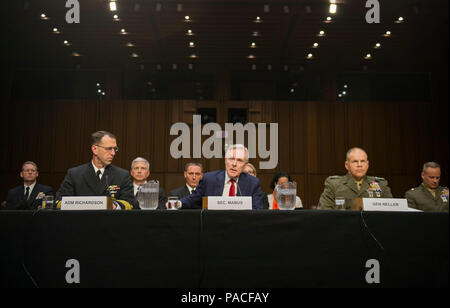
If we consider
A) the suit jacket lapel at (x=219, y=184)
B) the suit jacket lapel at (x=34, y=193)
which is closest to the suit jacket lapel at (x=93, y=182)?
the suit jacket lapel at (x=219, y=184)

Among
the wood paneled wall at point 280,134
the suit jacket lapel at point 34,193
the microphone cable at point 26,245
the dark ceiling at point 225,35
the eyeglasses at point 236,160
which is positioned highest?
the dark ceiling at point 225,35

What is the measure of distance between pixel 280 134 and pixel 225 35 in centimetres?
238

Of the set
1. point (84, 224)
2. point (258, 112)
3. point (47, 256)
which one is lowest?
point (47, 256)

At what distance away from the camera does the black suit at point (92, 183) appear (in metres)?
2.80

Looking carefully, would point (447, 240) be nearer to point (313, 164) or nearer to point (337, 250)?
point (337, 250)

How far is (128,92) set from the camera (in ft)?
28.7

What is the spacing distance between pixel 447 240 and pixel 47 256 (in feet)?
5.44

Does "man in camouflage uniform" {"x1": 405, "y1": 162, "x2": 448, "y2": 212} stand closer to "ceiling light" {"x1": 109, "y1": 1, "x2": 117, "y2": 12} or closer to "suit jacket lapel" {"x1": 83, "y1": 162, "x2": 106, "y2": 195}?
"suit jacket lapel" {"x1": 83, "y1": 162, "x2": 106, "y2": 195}

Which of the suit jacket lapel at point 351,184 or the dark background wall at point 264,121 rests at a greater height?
the dark background wall at point 264,121

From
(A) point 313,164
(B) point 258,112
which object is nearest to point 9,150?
(B) point 258,112

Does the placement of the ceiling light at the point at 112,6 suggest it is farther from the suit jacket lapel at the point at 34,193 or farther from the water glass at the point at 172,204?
the water glass at the point at 172,204

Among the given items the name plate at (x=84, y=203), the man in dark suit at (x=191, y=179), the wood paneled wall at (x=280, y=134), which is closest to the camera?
the name plate at (x=84, y=203)

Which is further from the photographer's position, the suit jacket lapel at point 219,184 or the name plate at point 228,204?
the suit jacket lapel at point 219,184

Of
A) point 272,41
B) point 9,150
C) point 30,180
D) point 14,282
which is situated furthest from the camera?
point 9,150
